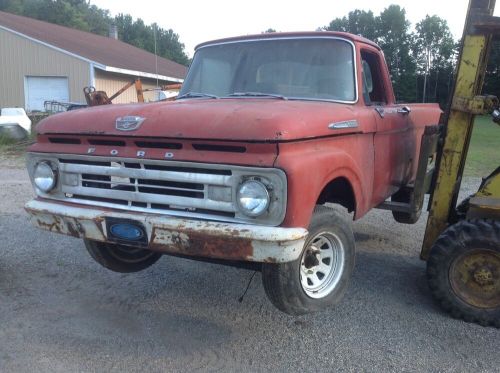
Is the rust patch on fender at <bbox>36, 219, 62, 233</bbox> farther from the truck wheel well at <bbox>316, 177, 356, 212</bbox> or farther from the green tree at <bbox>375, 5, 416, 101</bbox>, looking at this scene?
the green tree at <bbox>375, 5, 416, 101</bbox>

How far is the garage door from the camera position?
24312mm

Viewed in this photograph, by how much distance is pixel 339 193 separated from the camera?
397 cm

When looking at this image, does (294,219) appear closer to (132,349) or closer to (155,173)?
(155,173)

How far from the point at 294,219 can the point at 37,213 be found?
74.4 inches

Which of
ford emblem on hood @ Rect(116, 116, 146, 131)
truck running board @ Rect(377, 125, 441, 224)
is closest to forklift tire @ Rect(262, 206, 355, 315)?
ford emblem on hood @ Rect(116, 116, 146, 131)

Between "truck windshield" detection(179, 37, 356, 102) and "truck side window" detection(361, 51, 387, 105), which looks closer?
"truck windshield" detection(179, 37, 356, 102)

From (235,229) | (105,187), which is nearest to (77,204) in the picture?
(105,187)

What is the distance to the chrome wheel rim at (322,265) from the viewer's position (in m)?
3.47

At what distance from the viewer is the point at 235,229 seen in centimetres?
302

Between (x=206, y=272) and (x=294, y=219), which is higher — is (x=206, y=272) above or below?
below

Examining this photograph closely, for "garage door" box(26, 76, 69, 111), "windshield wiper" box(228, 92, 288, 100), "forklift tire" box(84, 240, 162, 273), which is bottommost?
"garage door" box(26, 76, 69, 111)

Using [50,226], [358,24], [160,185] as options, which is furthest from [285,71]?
[358,24]

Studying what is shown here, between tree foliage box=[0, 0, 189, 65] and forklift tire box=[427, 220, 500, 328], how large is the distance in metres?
49.5

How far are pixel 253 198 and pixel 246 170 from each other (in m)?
0.17
